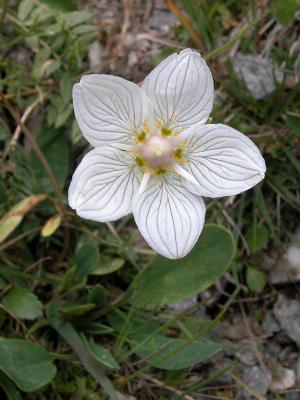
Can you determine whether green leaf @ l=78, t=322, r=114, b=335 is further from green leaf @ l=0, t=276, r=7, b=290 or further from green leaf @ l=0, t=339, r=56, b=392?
green leaf @ l=0, t=276, r=7, b=290

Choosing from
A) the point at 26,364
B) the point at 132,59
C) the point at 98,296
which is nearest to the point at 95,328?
the point at 98,296

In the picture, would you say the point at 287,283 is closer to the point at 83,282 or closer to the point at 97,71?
the point at 83,282

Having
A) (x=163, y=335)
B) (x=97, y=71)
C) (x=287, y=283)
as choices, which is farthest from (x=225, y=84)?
(x=163, y=335)

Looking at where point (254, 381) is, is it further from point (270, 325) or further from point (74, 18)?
point (74, 18)

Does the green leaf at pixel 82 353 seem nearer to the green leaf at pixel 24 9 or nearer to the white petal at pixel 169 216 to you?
the white petal at pixel 169 216

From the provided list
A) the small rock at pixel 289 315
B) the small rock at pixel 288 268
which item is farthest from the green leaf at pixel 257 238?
the small rock at pixel 289 315

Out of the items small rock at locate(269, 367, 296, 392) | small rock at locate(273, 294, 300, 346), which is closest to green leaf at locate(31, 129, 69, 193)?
small rock at locate(273, 294, 300, 346)

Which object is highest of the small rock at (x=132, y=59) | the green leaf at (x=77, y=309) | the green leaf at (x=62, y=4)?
the green leaf at (x=62, y=4)
